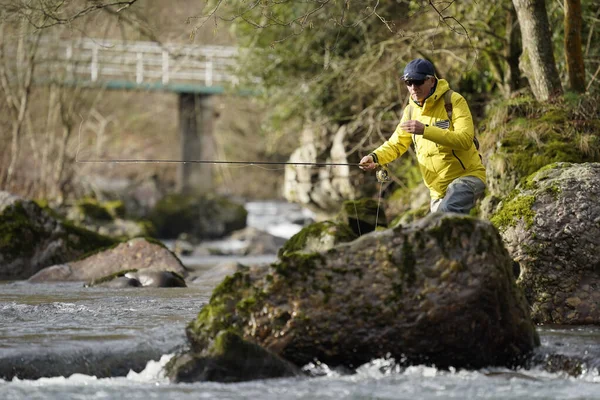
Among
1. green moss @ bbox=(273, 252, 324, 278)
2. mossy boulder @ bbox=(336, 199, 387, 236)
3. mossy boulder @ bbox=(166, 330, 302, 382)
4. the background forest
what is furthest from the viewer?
mossy boulder @ bbox=(336, 199, 387, 236)

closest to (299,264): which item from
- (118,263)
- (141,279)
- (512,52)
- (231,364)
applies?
(231,364)

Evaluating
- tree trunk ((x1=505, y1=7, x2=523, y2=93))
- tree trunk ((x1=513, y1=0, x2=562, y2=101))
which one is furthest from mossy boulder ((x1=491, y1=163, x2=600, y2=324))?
tree trunk ((x1=505, y1=7, x2=523, y2=93))

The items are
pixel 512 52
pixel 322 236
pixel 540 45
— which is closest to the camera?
pixel 540 45

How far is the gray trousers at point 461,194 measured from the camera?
25.0 feet

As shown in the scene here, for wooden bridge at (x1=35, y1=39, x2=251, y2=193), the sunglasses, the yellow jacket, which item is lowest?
the yellow jacket

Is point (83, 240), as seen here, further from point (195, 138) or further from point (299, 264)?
point (195, 138)

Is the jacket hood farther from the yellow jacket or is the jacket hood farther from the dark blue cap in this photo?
the dark blue cap

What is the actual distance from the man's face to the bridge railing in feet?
46.4

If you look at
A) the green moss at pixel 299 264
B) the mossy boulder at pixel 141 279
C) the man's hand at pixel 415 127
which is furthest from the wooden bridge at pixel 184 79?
the green moss at pixel 299 264

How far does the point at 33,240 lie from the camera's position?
15219 millimetres

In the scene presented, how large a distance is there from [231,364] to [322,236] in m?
5.60

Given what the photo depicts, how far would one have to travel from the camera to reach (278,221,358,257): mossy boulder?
38.5 feet

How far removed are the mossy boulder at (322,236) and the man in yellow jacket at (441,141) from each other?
12.3 feet

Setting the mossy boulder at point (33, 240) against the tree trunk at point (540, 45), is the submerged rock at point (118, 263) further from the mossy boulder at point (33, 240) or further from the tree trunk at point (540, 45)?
the tree trunk at point (540, 45)
